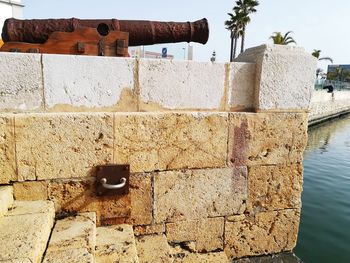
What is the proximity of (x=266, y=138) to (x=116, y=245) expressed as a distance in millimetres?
1691

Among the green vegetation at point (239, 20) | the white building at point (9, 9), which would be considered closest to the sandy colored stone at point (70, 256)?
the white building at point (9, 9)

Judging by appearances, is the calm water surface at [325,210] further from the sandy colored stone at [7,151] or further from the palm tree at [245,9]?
the palm tree at [245,9]

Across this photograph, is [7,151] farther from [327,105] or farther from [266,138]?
[327,105]

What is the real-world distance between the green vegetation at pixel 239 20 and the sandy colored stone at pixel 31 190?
100 feet

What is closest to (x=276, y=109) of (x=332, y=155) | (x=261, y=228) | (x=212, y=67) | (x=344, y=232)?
(x=212, y=67)

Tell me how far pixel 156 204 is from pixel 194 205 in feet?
1.24

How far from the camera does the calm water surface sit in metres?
5.06

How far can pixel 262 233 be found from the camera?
2.83 meters

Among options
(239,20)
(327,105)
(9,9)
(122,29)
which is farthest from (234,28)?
(122,29)

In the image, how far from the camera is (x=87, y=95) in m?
2.34

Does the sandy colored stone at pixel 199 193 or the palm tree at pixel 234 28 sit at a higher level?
the palm tree at pixel 234 28

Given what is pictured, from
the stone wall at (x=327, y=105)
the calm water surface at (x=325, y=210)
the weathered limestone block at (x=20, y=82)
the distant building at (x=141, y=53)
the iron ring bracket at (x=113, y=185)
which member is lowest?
the calm water surface at (x=325, y=210)

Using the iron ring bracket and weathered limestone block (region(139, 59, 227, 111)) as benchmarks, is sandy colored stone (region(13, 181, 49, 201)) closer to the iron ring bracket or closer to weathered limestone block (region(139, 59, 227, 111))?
the iron ring bracket

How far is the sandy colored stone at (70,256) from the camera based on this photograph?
1655 mm
